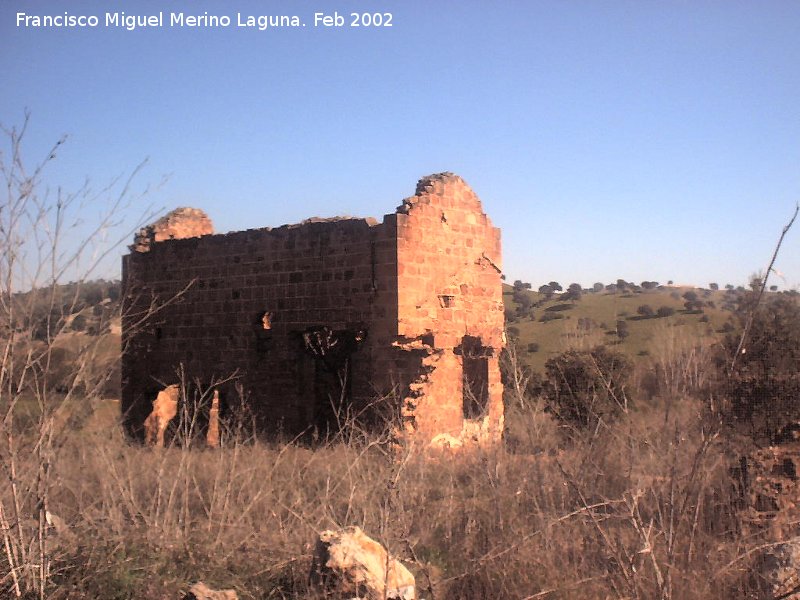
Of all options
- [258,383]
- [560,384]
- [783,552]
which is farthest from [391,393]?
[560,384]

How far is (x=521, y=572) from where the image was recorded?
4656 mm

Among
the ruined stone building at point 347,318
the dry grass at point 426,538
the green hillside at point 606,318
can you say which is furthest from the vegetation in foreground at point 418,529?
the green hillside at point 606,318

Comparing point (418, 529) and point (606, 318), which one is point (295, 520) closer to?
point (418, 529)

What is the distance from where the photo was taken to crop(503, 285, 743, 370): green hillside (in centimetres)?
2964

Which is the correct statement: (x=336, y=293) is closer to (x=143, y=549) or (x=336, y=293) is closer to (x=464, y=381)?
(x=464, y=381)

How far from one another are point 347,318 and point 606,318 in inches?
1191

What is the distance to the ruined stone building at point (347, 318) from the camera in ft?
29.9

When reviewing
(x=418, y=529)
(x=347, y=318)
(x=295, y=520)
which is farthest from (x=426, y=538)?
(x=347, y=318)

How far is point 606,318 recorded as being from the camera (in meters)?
37.4

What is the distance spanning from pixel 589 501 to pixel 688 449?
6.56 feet

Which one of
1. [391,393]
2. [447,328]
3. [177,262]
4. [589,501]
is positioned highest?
[177,262]

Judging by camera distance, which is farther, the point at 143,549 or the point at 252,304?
the point at 252,304

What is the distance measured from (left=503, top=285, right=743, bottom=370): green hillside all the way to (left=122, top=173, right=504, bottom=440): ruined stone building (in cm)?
1640

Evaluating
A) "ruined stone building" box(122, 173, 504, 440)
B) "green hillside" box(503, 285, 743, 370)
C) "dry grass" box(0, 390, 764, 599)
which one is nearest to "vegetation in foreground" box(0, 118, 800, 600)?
"dry grass" box(0, 390, 764, 599)
